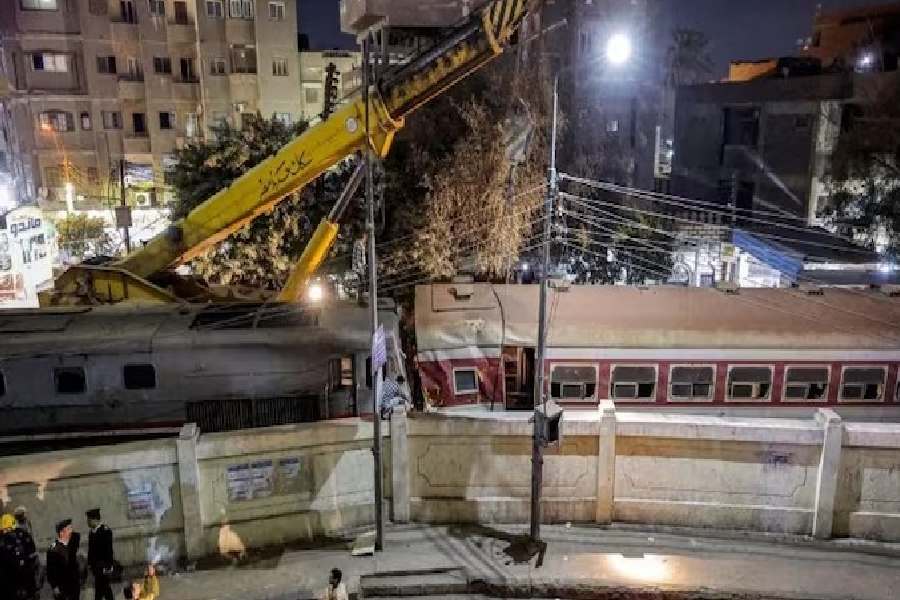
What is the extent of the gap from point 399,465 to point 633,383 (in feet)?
24.1

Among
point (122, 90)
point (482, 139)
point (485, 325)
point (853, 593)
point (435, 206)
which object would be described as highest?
point (122, 90)

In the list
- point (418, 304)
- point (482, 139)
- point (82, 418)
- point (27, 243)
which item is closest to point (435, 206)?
point (482, 139)

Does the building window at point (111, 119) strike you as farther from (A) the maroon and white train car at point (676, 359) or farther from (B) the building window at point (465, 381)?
(B) the building window at point (465, 381)

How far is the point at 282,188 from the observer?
1526 centimetres

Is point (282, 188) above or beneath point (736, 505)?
above

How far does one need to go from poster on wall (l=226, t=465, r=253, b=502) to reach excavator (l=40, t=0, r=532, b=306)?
5359 mm

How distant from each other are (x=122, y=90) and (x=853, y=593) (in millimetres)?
40372

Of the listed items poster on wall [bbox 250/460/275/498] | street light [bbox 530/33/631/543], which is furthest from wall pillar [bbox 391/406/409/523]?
street light [bbox 530/33/631/543]

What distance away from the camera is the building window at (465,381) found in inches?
666

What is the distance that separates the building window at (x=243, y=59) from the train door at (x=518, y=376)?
A: 3073 centimetres

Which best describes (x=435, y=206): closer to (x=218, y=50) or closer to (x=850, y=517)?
(x=850, y=517)

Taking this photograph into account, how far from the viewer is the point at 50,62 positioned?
35812 millimetres

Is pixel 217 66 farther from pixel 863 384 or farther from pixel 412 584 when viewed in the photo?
pixel 412 584

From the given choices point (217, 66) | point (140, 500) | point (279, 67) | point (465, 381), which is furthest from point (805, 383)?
point (217, 66)
